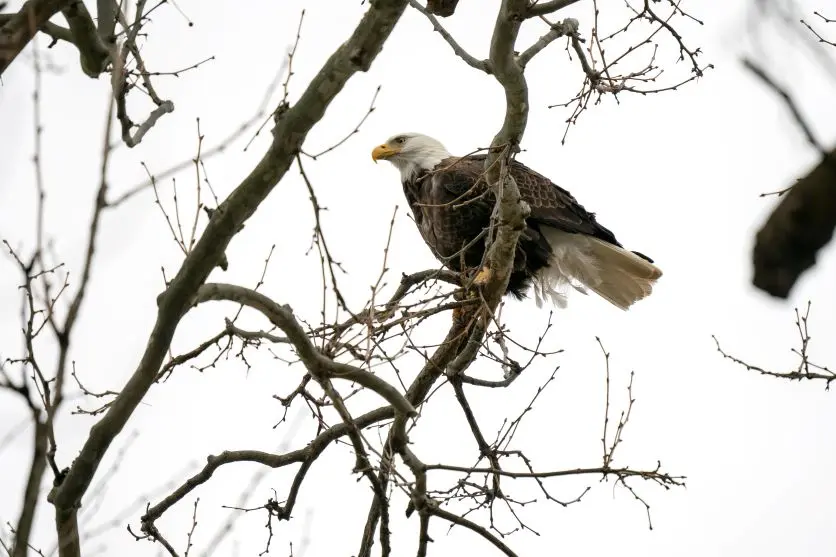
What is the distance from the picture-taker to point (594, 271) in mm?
7004

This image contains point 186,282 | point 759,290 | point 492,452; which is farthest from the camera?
point 492,452

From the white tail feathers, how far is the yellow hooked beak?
4.10 ft

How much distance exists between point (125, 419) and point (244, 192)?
0.83 meters

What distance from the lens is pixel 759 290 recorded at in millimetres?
1481

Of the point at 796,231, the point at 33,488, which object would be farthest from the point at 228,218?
the point at 796,231

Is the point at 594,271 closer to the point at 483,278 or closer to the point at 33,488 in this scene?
the point at 483,278

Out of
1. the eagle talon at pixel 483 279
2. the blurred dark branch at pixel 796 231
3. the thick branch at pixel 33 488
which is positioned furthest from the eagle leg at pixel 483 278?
the blurred dark branch at pixel 796 231

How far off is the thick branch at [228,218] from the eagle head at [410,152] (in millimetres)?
3740

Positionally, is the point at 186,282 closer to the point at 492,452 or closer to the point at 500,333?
the point at 500,333

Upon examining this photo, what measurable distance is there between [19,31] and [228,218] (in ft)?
3.01

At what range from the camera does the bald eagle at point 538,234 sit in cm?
647

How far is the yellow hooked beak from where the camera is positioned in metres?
7.30

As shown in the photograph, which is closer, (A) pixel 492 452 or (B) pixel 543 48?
(B) pixel 543 48

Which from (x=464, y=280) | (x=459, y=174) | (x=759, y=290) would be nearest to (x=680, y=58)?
(x=464, y=280)
